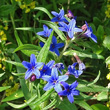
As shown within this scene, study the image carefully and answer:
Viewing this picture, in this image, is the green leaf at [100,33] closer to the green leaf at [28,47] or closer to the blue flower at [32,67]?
the green leaf at [28,47]

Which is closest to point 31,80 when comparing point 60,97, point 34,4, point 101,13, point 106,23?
point 60,97

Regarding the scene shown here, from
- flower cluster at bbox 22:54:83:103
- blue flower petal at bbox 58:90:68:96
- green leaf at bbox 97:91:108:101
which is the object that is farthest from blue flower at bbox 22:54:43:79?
green leaf at bbox 97:91:108:101

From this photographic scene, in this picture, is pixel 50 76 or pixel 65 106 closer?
pixel 50 76

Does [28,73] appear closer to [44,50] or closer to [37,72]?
[37,72]

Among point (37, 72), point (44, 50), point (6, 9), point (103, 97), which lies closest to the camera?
point (37, 72)

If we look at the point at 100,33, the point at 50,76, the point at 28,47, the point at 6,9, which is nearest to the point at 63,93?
the point at 50,76

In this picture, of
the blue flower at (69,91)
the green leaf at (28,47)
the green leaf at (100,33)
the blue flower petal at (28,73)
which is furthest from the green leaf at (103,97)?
the blue flower petal at (28,73)

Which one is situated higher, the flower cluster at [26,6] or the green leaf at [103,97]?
the flower cluster at [26,6]

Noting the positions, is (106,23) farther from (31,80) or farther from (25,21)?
(31,80)

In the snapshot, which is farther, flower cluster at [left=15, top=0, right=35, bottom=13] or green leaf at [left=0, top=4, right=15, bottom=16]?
flower cluster at [left=15, top=0, right=35, bottom=13]

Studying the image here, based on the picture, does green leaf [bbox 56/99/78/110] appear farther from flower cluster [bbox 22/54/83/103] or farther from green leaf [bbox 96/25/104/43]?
green leaf [bbox 96/25/104/43]

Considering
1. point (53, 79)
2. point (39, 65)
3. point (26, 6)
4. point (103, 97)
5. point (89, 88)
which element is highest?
point (26, 6)
